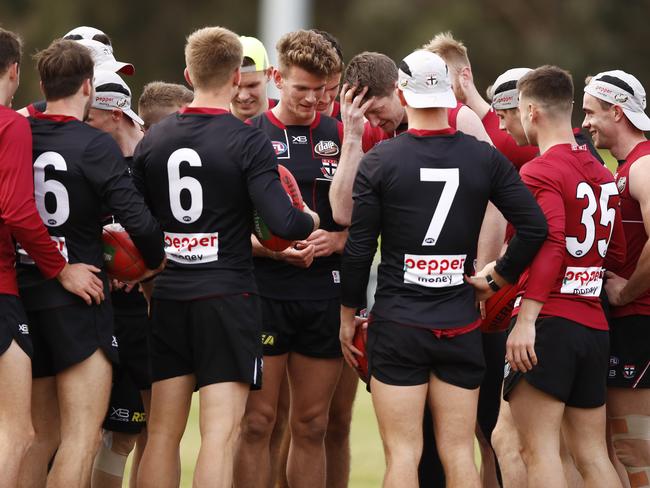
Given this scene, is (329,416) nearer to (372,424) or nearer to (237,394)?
(237,394)

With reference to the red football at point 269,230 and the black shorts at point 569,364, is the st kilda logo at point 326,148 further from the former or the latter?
the black shorts at point 569,364

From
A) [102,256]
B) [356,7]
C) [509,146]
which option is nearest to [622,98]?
[509,146]

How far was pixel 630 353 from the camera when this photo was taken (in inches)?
264

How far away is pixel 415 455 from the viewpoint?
6023mm

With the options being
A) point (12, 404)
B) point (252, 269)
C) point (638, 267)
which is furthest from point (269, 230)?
point (638, 267)

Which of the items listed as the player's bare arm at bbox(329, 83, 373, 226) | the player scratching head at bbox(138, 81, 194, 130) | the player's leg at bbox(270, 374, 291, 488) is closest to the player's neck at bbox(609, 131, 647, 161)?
the player's bare arm at bbox(329, 83, 373, 226)

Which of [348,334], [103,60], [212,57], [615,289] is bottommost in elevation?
[348,334]

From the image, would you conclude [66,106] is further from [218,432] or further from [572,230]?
[572,230]

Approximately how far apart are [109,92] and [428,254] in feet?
6.68

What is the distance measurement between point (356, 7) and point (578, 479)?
3335 cm

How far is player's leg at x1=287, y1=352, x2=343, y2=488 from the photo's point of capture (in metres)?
6.96

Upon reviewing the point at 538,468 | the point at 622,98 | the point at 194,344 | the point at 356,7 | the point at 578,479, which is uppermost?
the point at 622,98

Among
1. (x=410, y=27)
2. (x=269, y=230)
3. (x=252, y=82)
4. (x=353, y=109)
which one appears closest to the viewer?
(x=269, y=230)

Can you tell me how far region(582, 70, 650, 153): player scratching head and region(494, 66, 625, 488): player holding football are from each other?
48cm
